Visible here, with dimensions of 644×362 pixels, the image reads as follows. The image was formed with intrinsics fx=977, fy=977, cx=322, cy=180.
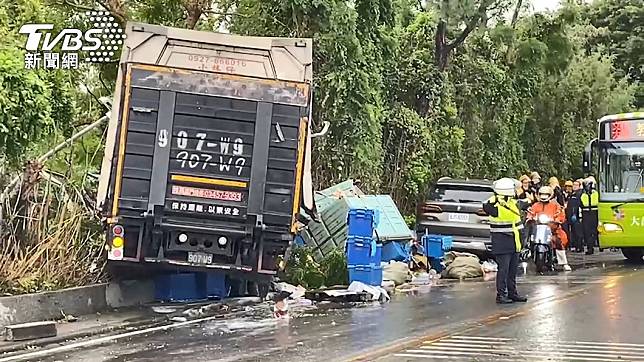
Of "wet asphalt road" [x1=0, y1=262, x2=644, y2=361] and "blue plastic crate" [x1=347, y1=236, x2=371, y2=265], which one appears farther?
"blue plastic crate" [x1=347, y1=236, x2=371, y2=265]

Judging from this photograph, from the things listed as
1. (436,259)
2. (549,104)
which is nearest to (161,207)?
(436,259)

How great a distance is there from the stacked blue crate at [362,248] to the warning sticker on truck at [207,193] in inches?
100

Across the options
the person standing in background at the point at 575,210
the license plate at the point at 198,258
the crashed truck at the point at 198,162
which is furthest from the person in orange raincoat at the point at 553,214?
the license plate at the point at 198,258

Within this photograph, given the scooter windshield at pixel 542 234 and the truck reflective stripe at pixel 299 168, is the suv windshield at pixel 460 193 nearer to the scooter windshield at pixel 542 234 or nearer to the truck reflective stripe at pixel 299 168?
the scooter windshield at pixel 542 234

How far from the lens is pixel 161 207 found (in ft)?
38.4

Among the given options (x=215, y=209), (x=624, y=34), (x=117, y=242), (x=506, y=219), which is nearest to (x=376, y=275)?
(x=506, y=219)

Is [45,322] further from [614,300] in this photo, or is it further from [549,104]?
[549,104]

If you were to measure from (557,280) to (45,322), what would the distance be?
9529mm

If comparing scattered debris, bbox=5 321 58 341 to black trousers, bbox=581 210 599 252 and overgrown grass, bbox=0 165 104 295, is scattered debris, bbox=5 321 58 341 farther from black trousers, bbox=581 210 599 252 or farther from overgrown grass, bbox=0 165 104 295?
black trousers, bbox=581 210 599 252

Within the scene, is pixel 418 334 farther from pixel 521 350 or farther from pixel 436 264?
pixel 436 264

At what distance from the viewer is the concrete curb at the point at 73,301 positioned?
1066 centimetres

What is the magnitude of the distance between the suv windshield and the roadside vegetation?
1.41m

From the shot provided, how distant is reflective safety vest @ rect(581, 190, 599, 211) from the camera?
821 inches

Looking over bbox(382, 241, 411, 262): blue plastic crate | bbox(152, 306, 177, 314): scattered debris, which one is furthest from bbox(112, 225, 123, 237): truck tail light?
bbox(382, 241, 411, 262): blue plastic crate
